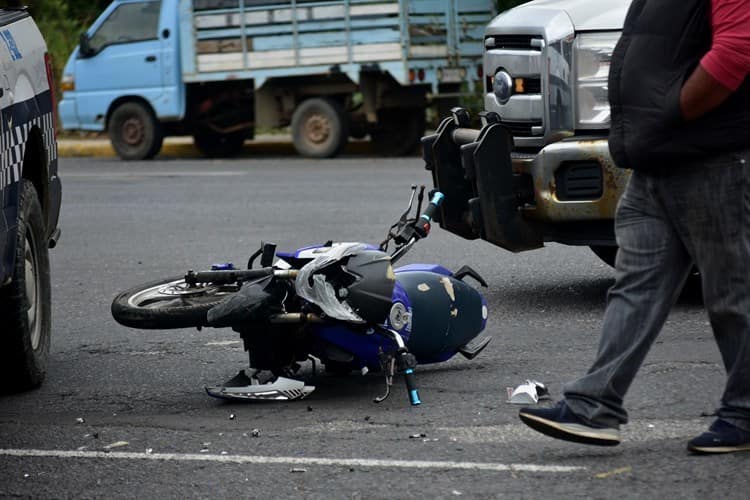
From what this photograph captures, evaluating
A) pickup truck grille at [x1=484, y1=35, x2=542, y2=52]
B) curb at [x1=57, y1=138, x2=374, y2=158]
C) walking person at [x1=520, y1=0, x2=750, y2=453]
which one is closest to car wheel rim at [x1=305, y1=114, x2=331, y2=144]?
curb at [x1=57, y1=138, x2=374, y2=158]

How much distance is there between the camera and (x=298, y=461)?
482cm

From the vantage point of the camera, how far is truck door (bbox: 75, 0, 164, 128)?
1902cm

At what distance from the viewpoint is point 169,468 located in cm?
479

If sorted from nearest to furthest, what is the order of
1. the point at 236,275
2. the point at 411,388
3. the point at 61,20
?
the point at 411,388
the point at 236,275
the point at 61,20

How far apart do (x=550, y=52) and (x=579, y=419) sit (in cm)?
284

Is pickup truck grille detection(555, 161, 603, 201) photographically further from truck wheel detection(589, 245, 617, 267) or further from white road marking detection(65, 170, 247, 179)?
white road marking detection(65, 170, 247, 179)

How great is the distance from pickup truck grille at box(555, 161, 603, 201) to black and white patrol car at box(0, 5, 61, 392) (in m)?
2.32

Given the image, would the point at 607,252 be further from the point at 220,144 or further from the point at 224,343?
the point at 220,144

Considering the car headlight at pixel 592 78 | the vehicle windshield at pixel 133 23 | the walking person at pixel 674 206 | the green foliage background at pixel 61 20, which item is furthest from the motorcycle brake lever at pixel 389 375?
the green foliage background at pixel 61 20

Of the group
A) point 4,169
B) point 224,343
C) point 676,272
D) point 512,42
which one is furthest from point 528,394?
point 512,42

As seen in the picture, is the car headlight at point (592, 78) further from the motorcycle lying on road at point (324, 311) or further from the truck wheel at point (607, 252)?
the motorcycle lying on road at point (324, 311)

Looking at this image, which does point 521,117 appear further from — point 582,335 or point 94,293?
point 94,293

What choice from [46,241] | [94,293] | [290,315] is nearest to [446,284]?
[290,315]

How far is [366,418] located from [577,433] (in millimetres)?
981
